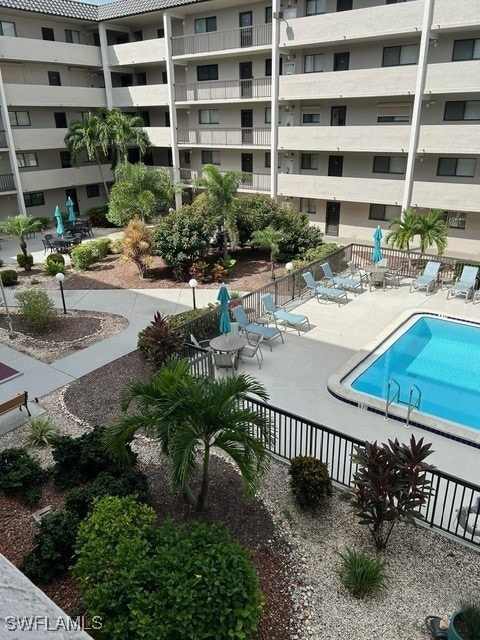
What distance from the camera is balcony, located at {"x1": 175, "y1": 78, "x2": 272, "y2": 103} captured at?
2830 cm

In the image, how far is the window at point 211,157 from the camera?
109ft

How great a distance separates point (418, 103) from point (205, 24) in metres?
16.0

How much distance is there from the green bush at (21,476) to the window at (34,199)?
92.8ft

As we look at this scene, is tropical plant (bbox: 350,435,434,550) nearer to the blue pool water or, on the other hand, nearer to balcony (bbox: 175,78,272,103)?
the blue pool water

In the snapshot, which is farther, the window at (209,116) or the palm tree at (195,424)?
the window at (209,116)

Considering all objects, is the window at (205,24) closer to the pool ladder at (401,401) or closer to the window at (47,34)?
the window at (47,34)

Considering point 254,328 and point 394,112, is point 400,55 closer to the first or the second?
point 394,112

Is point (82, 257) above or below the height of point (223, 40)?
below

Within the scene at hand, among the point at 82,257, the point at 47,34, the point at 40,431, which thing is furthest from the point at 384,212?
the point at 47,34

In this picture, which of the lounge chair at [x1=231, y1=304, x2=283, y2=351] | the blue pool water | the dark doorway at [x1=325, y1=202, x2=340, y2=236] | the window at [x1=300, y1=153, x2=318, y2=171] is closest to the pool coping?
the blue pool water

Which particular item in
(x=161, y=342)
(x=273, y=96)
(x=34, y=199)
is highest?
(x=273, y=96)

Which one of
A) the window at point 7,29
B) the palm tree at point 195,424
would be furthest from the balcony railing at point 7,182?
the palm tree at point 195,424

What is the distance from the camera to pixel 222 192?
70.6 ft

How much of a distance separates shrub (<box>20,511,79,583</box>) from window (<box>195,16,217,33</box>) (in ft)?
105
